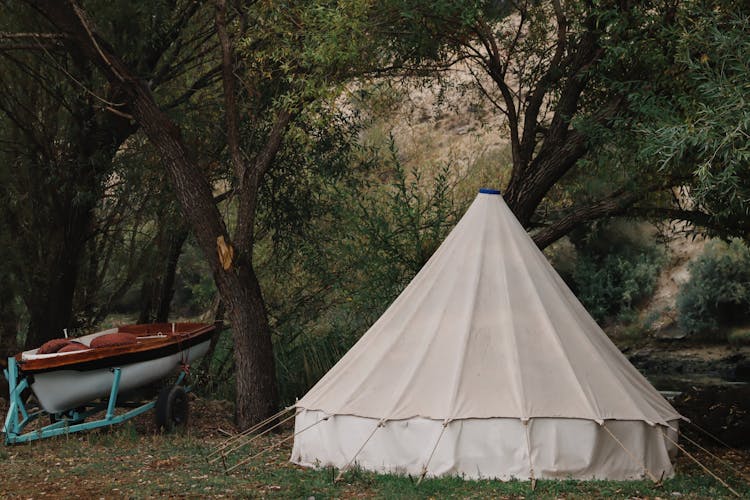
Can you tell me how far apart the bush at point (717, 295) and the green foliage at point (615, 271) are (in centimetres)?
157

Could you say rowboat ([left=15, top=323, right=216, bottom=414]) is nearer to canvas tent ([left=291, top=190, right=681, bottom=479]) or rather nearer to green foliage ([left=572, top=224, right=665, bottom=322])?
canvas tent ([left=291, top=190, right=681, bottom=479])

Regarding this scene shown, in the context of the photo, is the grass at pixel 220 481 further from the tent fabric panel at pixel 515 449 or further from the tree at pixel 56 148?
the tree at pixel 56 148

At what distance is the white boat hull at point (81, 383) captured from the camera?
29.7ft

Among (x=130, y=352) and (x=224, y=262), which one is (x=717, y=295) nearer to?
(x=224, y=262)

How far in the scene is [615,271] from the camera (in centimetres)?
2241

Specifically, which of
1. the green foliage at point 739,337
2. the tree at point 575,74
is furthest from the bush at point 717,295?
the tree at point 575,74

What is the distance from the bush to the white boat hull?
13.8 metres

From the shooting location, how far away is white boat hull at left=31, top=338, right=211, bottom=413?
29.7 ft

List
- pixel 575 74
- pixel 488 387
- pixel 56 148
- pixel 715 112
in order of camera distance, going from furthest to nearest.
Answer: pixel 56 148
pixel 575 74
pixel 488 387
pixel 715 112

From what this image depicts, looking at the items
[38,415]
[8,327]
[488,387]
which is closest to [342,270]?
[8,327]

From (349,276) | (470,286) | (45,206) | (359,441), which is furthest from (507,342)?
(45,206)

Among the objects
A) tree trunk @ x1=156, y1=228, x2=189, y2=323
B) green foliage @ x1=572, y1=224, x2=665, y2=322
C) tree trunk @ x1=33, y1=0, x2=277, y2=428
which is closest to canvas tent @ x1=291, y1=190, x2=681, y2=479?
tree trunk @ x1=33, y1=0, x2=277, y2=428

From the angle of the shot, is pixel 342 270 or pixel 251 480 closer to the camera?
pixel 251 480

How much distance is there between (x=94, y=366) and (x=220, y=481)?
3.06m
